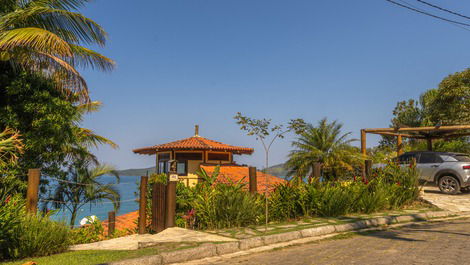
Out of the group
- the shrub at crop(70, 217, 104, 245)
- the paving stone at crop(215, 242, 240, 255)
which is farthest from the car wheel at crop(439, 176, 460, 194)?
the shrub at crop(70, 217, 104, 245)

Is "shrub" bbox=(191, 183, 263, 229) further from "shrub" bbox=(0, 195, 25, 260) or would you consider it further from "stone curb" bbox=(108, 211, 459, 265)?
"shrub" bbox=(0, 195, 25, 260)

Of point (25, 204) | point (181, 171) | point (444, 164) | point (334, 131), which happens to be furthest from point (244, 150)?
point (25, 204)

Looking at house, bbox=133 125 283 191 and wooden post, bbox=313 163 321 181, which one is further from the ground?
house, bbox=133 125 283 191

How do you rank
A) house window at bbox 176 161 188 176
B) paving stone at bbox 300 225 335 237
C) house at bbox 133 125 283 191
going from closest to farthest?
paving stone at bbox 300 225 335 237 → house at bbox 133 125 283 191 → house window at bbox 176 161 188 176

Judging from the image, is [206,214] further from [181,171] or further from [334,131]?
[181,171]

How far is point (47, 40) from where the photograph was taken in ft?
32.8

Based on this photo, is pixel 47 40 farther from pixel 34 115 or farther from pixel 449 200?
pixel 449 200

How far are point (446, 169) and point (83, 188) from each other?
1680cm

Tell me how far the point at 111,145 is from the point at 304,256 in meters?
15.1

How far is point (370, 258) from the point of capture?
5.30 metres

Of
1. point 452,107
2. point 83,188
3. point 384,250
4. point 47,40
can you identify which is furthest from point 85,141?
point 452,107

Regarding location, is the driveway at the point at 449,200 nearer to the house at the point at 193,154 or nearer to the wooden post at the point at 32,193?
the house at the point at 193,154

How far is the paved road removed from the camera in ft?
17.1

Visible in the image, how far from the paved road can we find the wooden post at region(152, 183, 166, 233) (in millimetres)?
3063
